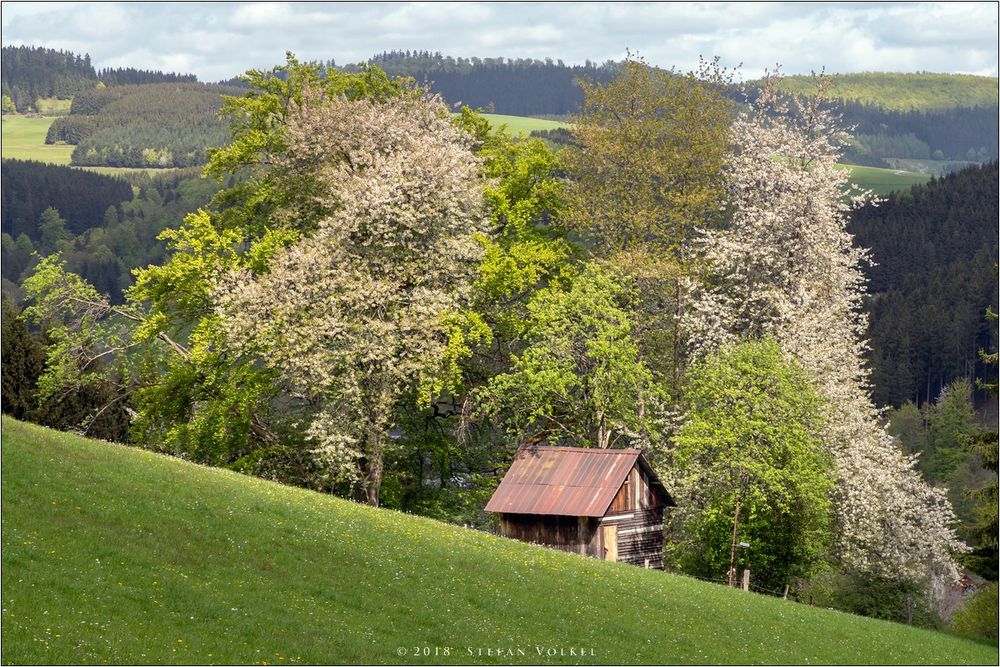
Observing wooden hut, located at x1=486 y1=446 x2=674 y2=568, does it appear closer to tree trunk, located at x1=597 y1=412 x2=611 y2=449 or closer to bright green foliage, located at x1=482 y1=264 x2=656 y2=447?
bright green foliage, located at x1=482 y1=264 x2=656 y2=447

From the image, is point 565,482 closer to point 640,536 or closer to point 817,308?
point 640,536

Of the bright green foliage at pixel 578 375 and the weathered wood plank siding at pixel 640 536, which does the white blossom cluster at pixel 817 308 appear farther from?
the weathered wood plank siding at pixel 640 536

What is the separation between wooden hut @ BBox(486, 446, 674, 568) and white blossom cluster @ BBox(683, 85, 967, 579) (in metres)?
10.4

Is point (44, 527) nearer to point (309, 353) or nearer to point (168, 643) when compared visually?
point (168, 643)

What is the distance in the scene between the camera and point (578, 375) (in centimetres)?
6050

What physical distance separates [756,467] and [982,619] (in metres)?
12.5

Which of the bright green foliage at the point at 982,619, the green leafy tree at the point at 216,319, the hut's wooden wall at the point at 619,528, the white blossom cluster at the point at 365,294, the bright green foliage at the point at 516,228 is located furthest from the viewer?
the bright green foliage at the point at 516,228

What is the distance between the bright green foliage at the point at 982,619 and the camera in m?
54.6

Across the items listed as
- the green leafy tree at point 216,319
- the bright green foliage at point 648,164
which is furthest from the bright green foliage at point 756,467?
the green leafy tree at point 216,319

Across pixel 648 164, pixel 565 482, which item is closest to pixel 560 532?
pixel 565 482

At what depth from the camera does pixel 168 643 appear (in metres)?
25.4

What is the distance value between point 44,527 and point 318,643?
7622mm

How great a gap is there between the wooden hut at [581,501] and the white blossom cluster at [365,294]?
21.6 feet

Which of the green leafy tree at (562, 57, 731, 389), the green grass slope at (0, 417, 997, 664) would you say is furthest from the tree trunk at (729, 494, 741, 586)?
the green leafy tree at (562, 57, 731, 389)
